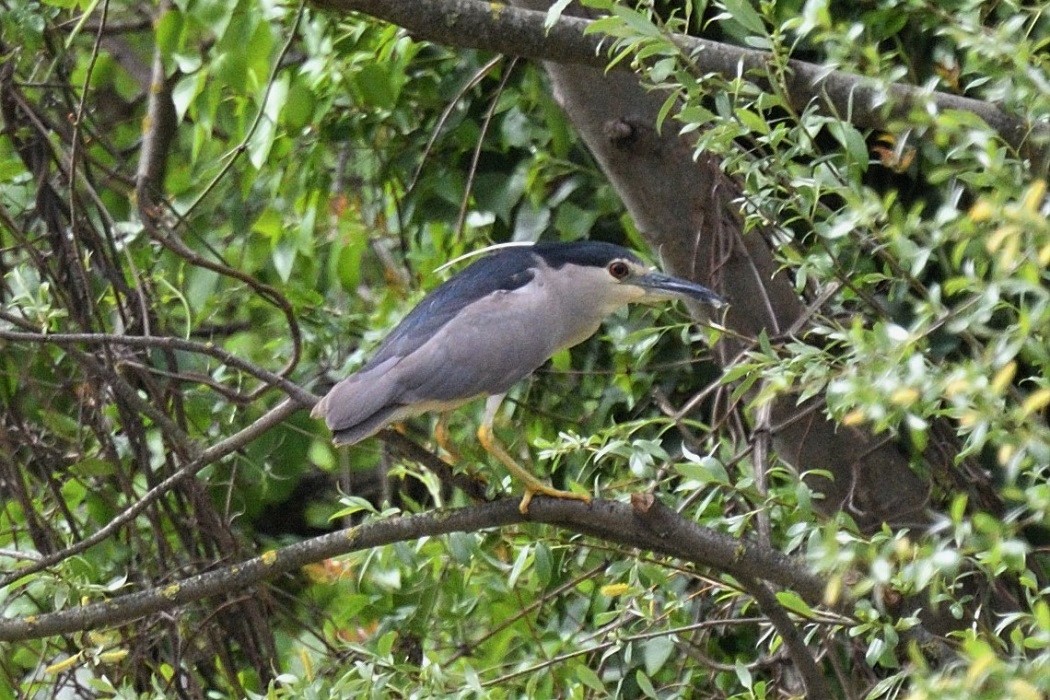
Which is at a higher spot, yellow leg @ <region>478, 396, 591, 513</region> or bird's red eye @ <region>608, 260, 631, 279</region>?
bird's red eye @ <region>608, 260, 631, 279</region>

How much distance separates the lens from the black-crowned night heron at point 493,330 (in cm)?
246

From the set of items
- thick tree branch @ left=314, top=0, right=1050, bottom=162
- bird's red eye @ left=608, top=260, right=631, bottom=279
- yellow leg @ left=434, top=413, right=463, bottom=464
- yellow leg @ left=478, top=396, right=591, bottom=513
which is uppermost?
thick tree branch @ left=314, top=0, right=1050, bottom=162

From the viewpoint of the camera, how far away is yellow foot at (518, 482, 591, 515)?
2270mm

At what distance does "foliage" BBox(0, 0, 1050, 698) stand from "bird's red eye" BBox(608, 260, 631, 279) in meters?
0.15

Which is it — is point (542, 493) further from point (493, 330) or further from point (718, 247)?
point (718, 247)

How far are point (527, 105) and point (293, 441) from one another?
1.06 m

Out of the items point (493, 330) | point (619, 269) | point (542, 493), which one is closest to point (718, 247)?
point (619, 269)

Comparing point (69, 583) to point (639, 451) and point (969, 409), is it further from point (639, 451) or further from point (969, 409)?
point (969, 409)

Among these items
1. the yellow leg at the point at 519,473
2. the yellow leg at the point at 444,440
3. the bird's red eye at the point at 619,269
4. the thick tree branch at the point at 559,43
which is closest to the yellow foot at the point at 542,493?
A: the yellow leg at the point at 519,473

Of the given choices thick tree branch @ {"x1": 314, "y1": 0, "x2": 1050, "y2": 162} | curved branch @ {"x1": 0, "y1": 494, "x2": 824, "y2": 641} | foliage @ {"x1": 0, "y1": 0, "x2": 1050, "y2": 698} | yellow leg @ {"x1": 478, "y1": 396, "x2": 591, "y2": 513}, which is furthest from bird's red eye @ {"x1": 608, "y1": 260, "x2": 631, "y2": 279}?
curved branch @ {"x1": 0, "y1": 494, "x2": 824, "y2": 641}

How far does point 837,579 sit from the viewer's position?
4.57 feet

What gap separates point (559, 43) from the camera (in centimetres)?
237

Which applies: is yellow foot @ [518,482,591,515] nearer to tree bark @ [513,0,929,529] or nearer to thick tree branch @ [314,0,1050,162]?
tree bark @ [513,0,929,529]

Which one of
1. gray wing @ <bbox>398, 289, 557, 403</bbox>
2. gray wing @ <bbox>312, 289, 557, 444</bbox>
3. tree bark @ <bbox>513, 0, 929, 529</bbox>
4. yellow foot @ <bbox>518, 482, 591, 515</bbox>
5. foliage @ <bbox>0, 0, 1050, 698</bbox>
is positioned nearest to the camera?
foliage @ <bbox>0, 0, 1050, 698</bbox>
